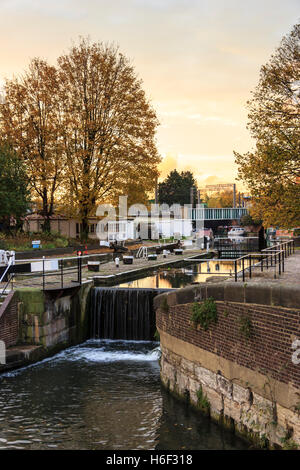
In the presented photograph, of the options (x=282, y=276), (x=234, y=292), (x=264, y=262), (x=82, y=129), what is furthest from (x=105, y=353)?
(x=82, y=129)

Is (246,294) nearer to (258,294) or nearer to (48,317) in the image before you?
(258,294)

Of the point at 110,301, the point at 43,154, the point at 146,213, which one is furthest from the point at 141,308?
the point at 146,213

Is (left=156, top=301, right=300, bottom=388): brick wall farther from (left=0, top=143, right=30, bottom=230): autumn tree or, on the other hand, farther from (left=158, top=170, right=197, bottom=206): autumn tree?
(left=158, top=170, right=197, bottom=206): autumn tree

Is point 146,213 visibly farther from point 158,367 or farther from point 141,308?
point 158,367

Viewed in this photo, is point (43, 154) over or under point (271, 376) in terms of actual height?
over

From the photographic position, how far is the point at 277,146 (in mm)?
22297

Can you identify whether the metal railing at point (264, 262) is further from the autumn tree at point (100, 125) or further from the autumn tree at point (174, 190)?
the autumn tree at point (174, 190)

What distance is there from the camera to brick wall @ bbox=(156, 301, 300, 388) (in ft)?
29.8

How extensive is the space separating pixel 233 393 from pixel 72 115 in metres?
32.5

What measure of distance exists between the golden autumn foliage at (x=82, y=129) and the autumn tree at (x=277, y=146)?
1790 cm

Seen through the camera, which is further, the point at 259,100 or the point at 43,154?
the point at 43,154

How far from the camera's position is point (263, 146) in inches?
901

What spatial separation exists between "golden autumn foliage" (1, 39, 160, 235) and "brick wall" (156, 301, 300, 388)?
27.6 meters

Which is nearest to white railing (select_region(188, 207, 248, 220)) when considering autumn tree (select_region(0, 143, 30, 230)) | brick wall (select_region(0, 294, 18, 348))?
autumn tree (select_region(0, 143, 30, 230))
